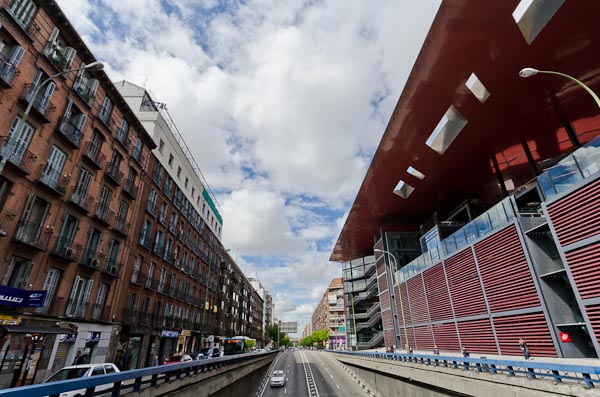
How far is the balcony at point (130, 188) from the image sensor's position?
27.4 meters

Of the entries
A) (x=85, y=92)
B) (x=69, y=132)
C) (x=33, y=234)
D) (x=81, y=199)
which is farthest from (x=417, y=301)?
(x=85, y=92)

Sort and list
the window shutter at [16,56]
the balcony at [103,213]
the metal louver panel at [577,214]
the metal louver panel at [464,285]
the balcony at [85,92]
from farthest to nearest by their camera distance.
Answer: the balcony at [103,213] → the metal louver panel at [464,285] → the balcony at [85,92] → the window shutter at [16,56] → the metal louver panel at [577,214]

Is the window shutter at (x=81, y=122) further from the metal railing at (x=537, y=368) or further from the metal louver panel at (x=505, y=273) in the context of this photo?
the metal louver panel at (x=505, y=273)

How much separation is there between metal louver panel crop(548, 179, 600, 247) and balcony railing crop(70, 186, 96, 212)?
97.7 feet

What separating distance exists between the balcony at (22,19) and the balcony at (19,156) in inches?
262

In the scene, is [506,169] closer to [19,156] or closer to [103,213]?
[103,213]

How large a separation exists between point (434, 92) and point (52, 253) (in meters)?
26.8

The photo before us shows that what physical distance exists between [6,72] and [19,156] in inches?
178

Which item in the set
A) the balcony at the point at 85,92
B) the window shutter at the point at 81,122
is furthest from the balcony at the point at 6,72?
the window shutter at the point at 81,122

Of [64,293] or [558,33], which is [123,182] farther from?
[558,33]

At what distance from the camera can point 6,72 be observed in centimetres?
1641

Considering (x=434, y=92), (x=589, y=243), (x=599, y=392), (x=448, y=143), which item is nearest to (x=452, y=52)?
(x=434, y=92)

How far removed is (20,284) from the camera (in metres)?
17.0

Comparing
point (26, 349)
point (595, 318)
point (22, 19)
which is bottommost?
point (26, 349)
